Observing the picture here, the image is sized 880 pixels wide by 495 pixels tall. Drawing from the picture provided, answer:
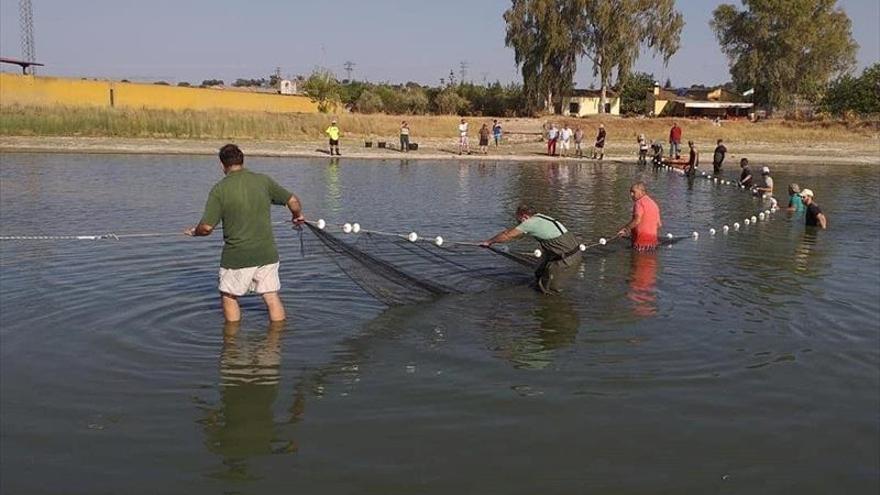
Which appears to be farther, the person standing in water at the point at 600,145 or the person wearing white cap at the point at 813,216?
the person standing in water at the point at 600,145

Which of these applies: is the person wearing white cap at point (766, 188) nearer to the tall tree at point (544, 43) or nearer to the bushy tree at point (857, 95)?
the tall tree at point (544, 43)

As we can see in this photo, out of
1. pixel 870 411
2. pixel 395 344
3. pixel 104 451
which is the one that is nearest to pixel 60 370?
pixel 104 451

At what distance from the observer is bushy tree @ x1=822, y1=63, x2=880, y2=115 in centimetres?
5950

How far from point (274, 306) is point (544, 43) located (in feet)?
176

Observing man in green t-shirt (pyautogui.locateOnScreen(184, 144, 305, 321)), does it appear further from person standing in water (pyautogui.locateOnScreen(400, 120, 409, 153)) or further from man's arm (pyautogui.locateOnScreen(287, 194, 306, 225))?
person standing in water (pyautogui.locateOnScreen(400, 120, 409, 153))

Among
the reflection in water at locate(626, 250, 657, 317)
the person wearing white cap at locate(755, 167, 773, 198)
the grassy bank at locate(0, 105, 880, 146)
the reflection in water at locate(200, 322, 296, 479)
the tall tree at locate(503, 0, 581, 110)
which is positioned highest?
the tall tree at locate(503, 0, 581, 110)

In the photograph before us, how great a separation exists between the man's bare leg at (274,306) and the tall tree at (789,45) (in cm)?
6824

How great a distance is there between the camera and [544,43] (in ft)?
192

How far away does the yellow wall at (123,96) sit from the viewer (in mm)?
50250

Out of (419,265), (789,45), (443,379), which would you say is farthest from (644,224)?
(789,45)

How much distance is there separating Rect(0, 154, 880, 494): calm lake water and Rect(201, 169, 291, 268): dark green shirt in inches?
36.8

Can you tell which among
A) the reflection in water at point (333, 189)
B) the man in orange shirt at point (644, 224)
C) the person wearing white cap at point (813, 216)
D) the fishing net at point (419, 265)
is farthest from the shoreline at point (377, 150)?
the fishing net at point (419, 265)

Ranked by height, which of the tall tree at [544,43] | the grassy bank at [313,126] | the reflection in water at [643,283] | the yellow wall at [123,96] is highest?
the tall tree at [544,43]

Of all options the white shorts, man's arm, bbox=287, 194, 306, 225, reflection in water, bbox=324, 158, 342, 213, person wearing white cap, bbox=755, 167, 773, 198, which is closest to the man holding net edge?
man's arm, bbox=287, 194, 306, 225
